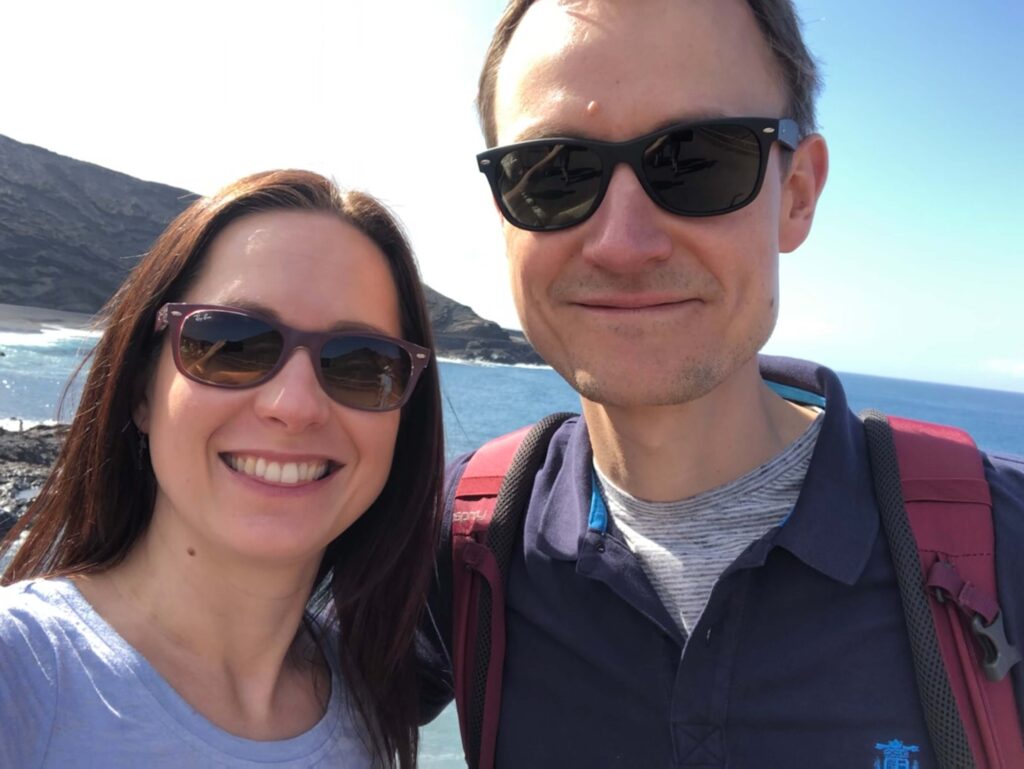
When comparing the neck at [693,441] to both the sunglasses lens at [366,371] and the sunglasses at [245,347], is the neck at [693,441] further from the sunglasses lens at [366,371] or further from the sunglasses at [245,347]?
the sunglasses at [245,347]

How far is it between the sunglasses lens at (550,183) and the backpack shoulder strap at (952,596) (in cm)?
108

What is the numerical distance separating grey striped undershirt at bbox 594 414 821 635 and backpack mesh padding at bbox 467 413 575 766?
32 cm

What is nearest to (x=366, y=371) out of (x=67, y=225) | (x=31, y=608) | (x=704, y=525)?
(x=31, y=608)

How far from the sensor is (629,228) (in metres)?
1.72

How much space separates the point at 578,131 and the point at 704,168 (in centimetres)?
34

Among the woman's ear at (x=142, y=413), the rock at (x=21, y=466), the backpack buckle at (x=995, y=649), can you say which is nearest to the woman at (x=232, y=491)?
the woman's ear at (x=142, y=413)

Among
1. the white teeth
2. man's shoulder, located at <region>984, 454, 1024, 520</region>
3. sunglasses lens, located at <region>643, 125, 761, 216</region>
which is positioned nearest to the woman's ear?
the white teeth

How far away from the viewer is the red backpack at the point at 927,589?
56.2 inches

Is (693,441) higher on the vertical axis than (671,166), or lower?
lower

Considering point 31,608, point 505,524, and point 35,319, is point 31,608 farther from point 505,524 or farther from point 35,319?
point 35,319

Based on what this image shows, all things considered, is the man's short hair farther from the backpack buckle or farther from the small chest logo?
the small chest logo

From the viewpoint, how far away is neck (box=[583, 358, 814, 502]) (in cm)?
190

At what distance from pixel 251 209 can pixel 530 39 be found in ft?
3.08

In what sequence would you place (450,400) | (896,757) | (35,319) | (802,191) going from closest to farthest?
(896,757) → (802,191) → (450,400) → (35,319)
